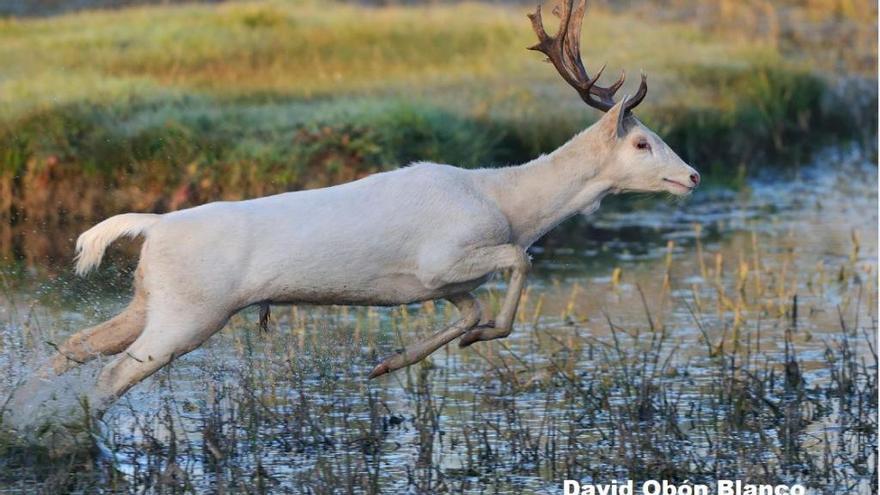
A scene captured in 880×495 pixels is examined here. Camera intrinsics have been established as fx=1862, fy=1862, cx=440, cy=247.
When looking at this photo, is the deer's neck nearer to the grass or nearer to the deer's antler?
the deer's antler

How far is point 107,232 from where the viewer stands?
9.05 m

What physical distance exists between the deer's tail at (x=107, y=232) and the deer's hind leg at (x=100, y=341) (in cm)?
29

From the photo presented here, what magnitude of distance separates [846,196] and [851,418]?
8390 mm

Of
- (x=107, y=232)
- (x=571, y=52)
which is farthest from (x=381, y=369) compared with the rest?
(x=571, y=52)

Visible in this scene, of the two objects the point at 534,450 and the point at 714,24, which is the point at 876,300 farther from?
the point at 714,24

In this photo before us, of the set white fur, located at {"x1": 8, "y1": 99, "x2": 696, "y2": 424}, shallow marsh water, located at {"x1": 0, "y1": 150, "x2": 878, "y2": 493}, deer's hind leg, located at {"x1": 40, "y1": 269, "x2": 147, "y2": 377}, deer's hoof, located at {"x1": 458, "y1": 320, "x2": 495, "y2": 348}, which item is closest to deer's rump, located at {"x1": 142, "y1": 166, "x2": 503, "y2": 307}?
white fur, located at {"x1": 8, "y1": 99, "x2": 696, "y2": 424}

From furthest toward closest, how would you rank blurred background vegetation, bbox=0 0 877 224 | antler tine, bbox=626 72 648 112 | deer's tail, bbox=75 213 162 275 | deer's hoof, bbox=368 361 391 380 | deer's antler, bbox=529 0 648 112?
blurred background vegetation, bbox=0 0 877 224 < deer's antler, bbox=529 0 648 112 < antler tine, bbox=626 72 648 112 < deer's hoof, bbox=368 361 391 380 < deer's tail, bbox=75 213 162 275

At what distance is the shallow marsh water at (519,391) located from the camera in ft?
29.1

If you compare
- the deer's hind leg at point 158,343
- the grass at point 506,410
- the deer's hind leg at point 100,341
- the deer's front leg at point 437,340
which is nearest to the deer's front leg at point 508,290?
the deer's front leg at point 437,340

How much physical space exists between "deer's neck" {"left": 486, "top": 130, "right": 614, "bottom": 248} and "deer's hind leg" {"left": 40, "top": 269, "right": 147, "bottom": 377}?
1.90 metres

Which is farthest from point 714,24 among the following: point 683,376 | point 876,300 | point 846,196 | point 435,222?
point 435,222

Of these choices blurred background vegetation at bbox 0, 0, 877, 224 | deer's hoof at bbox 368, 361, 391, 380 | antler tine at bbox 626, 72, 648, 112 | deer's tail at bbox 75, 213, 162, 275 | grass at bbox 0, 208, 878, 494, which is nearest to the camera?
grass at bbox 0, 208, 878, 494

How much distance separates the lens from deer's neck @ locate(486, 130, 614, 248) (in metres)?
9.47

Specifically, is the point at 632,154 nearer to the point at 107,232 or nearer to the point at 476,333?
the point at 476,333
